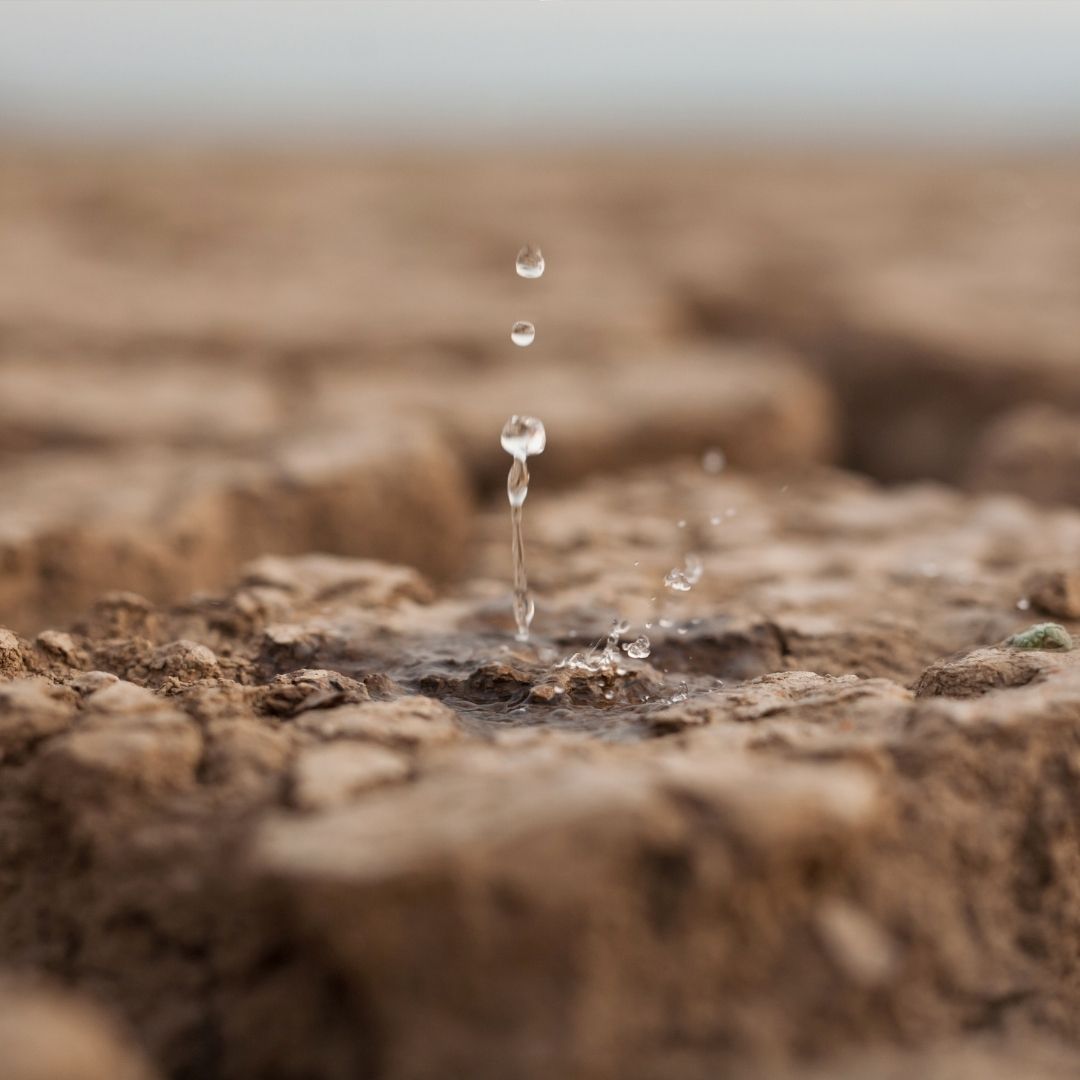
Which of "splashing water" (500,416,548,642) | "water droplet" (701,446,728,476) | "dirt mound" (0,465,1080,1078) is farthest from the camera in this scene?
"water droplet" (701,446,728,476)

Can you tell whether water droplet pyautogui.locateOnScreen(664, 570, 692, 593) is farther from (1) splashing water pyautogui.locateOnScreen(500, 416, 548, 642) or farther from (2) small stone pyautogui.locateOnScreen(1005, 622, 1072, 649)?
(2) small stone pyautogui.locateOnScreen(1005, 622, 1072, 649)

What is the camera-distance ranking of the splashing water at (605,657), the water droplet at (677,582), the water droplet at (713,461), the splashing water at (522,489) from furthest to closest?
the water droplet at (713,461)
the water droplet at (677,582)
the splashing water at (522,489)
the splashing water at (605,657)

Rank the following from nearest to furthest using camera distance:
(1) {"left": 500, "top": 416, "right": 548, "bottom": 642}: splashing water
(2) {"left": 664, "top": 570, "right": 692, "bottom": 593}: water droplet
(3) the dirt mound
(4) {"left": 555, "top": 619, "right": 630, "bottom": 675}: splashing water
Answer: (3) the dirt mound
(4) {"left": 555, "top": 619, "right": 630, "bottom": 675}: splashing water
(1) {"left": 500, "top": 416, "right": 548, "bottom": 642}: splashing water
(2) {"left": 664, "top": 570, "right": 692, "bottom": 593}: water droplet

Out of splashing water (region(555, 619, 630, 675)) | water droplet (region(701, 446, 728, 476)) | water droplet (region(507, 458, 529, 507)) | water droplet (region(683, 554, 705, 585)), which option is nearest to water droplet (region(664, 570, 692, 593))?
water droplet (region(683, 554, 705, 585))

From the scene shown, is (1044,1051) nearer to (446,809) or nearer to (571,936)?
(571,936)

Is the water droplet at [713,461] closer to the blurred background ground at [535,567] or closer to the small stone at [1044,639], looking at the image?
the blurred background ground at [535,567]

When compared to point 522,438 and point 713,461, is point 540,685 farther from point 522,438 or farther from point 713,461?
point 713,461

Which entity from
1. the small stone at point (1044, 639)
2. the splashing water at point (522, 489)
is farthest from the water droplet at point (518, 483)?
the small stone at point (1044, 639)
